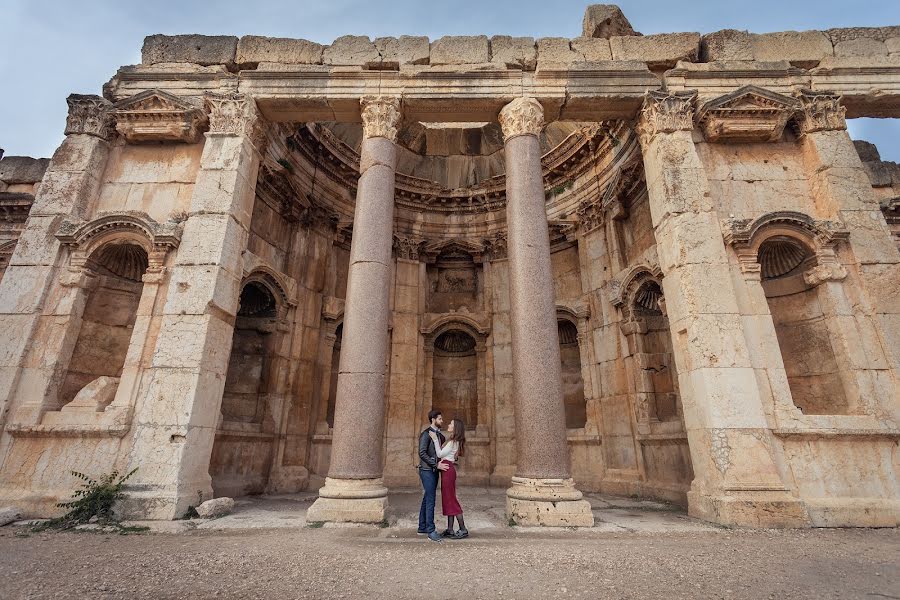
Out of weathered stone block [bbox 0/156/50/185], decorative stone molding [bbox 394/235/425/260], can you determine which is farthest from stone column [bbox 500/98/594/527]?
weathered stone block [bbox 0/156/50/185]

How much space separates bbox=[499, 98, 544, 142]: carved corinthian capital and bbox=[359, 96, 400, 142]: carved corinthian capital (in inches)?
96.5

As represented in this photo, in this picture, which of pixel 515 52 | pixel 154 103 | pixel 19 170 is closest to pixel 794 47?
pixel 515 52

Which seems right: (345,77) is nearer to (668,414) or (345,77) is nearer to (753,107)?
(753,107)

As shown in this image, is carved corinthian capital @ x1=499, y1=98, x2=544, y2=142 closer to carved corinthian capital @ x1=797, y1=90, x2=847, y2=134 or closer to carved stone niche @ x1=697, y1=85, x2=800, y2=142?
carved stone niche @ x1=697, y1=85, x2=800, y2=142

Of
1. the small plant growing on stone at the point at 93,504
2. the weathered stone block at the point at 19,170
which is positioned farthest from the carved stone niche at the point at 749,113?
the weathered stone block at the point at 19,170

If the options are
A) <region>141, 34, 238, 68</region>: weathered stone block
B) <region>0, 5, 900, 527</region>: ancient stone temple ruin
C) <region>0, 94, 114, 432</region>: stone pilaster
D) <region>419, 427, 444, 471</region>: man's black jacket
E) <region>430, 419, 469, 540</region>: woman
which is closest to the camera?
<region>430, 419, 469, 540</region>: woman

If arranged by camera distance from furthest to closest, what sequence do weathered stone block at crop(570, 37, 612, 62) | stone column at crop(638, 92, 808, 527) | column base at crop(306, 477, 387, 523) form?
weathered stone block at crop(570, 37, 612, 62), stone column at crop(638, 92, 808, 527), column base at crop(306, 477, 387, 523)

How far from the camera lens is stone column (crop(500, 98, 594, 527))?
21.8 feet

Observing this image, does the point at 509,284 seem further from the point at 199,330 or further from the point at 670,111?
the point at 199,330

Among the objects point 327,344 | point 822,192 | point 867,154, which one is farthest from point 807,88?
point 327,344

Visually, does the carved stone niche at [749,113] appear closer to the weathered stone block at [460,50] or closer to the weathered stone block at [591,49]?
the weathered stone block at [591,49]

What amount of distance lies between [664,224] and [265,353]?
10414 mm

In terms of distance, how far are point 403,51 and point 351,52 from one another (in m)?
1.22

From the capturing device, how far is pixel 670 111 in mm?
9531
